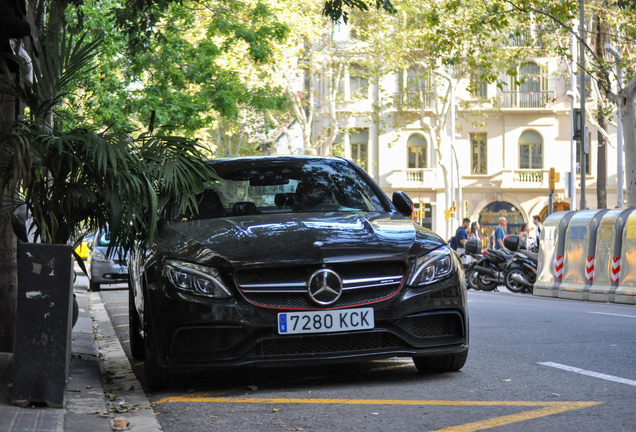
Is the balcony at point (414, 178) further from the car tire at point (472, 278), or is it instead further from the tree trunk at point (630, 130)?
the tree trunk at point (630, 130)

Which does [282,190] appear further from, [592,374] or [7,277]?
[592,374]

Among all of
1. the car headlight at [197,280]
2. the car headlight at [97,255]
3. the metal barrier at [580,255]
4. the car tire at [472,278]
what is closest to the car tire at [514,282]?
the car tire at [472,278]

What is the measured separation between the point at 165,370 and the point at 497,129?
47.8 m

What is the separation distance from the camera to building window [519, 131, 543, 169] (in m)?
52.0

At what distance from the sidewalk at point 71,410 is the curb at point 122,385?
10 centimetres

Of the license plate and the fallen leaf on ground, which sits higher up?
the license plate

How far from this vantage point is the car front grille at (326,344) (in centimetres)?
569

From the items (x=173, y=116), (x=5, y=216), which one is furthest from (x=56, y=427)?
(x=173, y=116)

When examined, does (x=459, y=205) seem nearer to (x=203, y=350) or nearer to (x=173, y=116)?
(x=173, y=116)

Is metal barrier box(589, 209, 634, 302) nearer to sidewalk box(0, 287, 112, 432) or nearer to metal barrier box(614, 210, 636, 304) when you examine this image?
metal barrier box(614, 210, 636, 304)

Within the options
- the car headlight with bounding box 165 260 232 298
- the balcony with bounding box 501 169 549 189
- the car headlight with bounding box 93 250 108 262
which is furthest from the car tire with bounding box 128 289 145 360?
the balcony with bounding box 501 169 549 189

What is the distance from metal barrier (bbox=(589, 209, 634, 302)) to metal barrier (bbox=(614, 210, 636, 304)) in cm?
11

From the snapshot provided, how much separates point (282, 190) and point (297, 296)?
63.4 inches

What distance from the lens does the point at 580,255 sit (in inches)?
728
